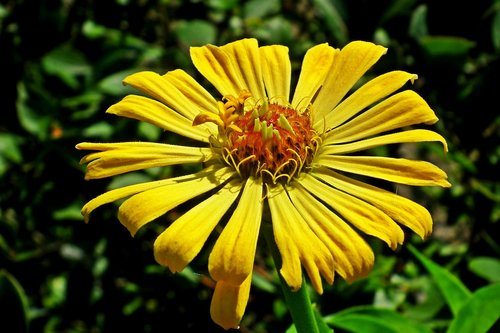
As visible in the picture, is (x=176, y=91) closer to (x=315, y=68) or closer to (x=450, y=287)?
(x=315, y=68)

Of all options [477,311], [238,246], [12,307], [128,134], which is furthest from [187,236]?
[128,134]

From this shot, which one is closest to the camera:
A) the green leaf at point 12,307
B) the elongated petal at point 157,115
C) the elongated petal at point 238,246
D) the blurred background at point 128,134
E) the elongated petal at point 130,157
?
the elongated petal at point 238,246

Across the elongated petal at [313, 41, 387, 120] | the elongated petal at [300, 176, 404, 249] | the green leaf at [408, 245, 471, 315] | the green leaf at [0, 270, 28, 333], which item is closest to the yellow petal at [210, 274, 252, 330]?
the elongated petal at [300, 176, 404, 249]

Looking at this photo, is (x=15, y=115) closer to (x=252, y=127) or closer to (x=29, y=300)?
(x=29, y=300)

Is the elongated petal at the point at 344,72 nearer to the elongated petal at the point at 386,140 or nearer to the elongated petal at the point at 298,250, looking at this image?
the elongated petal at the point at 386,140

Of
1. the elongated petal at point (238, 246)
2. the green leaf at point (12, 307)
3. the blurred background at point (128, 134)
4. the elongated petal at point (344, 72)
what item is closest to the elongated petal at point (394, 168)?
the elongated petal at point (344, 72)

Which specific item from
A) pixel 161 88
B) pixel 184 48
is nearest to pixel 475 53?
pixel 184 48
